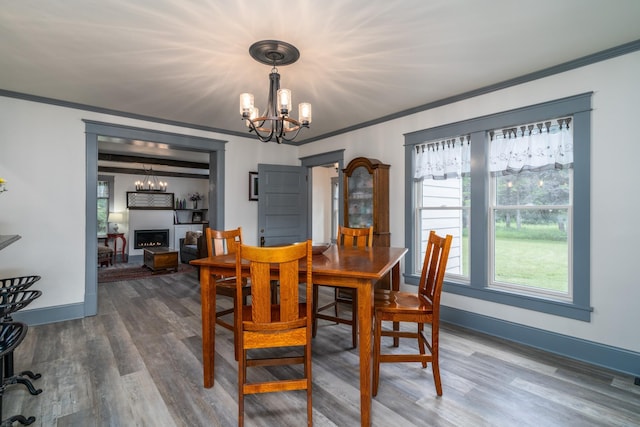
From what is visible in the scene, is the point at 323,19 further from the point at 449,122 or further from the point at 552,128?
the point at 552,128

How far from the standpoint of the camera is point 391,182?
4.08 metres

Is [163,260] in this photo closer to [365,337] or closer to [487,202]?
[365,337]

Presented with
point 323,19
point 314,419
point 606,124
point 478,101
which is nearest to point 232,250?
point 314,419

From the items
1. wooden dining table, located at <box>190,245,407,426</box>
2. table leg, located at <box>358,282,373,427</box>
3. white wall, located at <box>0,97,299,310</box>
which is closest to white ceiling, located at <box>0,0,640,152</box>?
white wall, located at <box>0,97,299,310</box>

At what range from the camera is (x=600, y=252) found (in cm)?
249

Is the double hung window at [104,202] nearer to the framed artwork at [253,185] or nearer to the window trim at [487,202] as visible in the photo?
the framed artwork at [253,185]

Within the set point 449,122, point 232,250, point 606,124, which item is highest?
point 449,122

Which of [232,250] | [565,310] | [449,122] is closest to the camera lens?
[565,310]

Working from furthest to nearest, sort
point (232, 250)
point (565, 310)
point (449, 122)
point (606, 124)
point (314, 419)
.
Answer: point (449, 122) < point (232, 250) < point (565, 310) < point (606, 124) < point (314, 419)

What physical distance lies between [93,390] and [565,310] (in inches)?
151

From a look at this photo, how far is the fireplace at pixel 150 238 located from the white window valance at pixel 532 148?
335 inches

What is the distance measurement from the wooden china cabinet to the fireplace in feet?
21.6

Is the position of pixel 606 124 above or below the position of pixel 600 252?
above

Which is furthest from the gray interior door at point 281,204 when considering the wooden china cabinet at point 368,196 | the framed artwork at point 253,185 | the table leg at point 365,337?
the table leg at point 365,337
